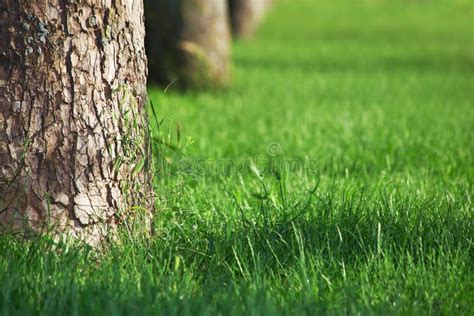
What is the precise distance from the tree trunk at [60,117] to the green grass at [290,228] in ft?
0.49

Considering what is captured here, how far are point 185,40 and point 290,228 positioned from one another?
6.19 meters

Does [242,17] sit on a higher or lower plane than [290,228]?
higher

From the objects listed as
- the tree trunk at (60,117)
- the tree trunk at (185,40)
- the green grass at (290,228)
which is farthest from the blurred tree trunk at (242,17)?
the tree trunk at (60,117)

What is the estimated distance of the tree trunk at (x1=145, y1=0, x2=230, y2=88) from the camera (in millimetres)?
9391

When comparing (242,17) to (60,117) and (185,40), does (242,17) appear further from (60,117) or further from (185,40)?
(60,117)

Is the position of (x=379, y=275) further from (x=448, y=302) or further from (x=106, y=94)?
(x=106, y=94)

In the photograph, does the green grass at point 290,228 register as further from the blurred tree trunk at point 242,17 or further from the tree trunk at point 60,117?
the blurred tree trunk at point 242,17

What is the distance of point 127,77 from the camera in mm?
3535

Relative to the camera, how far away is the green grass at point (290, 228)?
9.75 feet

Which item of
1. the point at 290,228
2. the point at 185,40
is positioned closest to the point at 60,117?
the point at 290,228

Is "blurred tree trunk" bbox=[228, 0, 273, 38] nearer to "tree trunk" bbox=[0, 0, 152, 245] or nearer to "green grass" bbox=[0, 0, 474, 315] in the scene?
"green grass" bbox=[0, 0, 474, 315]

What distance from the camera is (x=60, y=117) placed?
3.35 m

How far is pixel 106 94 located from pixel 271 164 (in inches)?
85.7

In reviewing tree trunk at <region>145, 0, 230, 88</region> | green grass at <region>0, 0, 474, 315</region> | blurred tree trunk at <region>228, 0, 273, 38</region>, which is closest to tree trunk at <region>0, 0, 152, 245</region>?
green grass at <region>0, 0, 474, 315</region>
